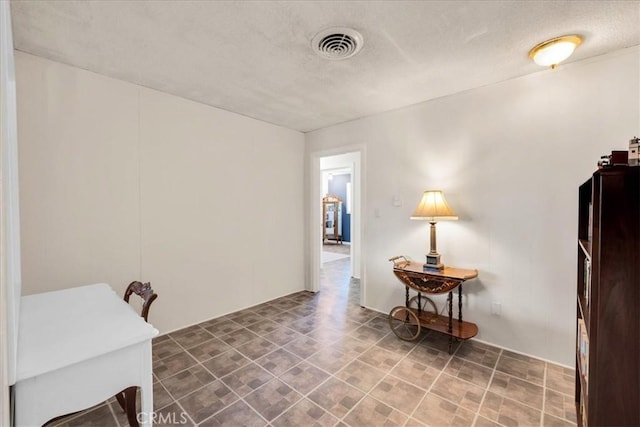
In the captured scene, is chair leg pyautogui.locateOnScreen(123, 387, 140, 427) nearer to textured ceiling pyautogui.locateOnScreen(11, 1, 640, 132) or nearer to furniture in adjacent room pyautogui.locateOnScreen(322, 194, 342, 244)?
textured ceiling pyautogui.locateOnScreen(11, 1, 640, 132)

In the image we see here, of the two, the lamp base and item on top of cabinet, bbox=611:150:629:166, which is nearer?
item on top of cabinet, bbox=611:150:629:166

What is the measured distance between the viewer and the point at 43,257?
2139 millimetres

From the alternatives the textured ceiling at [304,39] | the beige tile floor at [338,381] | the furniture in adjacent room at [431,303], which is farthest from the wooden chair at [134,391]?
the furniture in adjacent room at [431,303]

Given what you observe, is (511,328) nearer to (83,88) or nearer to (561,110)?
(561,110)

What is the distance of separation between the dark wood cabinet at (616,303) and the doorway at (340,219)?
264 centimetres

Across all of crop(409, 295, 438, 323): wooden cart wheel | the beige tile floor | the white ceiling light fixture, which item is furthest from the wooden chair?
the white ceiling light fixture

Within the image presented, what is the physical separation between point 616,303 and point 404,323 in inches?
79.8

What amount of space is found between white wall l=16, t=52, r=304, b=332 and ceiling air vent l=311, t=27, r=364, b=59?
1.72 meters

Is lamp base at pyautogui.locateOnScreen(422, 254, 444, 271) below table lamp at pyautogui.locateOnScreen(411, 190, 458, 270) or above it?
below

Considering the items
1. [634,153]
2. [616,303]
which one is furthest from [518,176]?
[616,303]

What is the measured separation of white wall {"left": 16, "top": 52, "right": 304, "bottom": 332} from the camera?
84.4 inches

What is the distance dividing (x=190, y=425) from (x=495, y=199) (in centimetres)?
295

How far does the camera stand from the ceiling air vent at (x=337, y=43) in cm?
182

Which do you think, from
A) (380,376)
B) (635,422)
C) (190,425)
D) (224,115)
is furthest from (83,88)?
(635,422)
